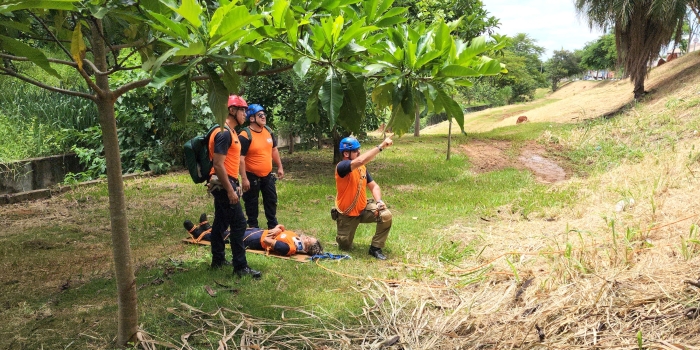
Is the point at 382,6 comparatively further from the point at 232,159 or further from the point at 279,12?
the point at 232,159

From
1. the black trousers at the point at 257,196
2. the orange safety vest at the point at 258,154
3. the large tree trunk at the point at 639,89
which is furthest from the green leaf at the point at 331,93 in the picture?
the large tree trunk at the point at 639,89

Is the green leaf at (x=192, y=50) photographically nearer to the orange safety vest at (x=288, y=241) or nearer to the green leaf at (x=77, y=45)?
the green leaf at (x=77, y=45)

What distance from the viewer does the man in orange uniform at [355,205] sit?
595cm

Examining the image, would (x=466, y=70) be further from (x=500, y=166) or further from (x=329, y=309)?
(x=500, y=166)

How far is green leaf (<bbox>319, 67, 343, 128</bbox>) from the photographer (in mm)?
2480

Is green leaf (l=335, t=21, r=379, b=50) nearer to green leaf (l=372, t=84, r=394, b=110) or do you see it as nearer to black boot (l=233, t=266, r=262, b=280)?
green leaf (l=372, t=84, r=394, b=110)

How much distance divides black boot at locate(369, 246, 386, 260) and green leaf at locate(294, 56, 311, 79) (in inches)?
155

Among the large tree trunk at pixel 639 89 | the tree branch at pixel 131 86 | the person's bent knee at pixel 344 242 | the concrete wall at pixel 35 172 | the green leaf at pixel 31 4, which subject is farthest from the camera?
the large tree trunk at pixel 639 89

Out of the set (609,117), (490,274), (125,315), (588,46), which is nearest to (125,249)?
(125,315)

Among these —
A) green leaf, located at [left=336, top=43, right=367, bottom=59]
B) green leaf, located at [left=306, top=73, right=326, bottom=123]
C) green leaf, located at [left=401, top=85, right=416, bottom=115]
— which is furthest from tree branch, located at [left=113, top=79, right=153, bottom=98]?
green leaf, located at [left=401, top=85, right=416, bottom=115]

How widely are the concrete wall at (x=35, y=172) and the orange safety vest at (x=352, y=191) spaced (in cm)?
649

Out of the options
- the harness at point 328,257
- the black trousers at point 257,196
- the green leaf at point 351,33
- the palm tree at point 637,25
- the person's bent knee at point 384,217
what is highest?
the palm tree at point 637,25

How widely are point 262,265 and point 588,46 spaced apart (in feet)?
184

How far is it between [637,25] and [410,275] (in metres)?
19.7
